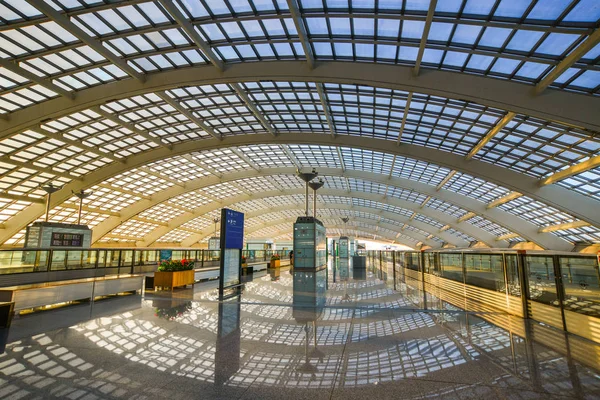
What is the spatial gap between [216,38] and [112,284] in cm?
1555

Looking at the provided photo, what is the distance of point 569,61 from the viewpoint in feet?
50.6

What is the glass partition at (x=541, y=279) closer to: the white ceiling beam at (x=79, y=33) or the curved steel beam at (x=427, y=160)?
the white ceiling beam at (x=79, y=33)

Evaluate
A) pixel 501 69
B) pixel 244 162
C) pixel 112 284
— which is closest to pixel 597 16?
pixel 501 69

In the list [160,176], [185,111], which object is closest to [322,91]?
[185,111]

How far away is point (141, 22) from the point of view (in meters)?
17.8

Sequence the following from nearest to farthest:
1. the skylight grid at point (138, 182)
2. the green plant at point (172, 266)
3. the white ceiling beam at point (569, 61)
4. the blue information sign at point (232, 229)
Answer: the blue information sign at point (232, 229) < the green plant at point (172, 266) < the white ceiling beam at point (569, 61) < the skylight grid at point (138, 182)

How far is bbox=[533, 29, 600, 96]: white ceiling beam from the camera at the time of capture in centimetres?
1405

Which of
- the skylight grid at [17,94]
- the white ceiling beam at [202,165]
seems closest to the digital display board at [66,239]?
the skylight grid at [17,94]

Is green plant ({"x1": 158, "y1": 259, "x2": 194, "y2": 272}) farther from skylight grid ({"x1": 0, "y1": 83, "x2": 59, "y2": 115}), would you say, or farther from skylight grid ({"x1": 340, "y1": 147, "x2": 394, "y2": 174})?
skylight grid ({"x1": 340, "y1": 147, "x2": 394, "y2": 174})

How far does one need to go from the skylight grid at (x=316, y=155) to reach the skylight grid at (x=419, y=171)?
774cm

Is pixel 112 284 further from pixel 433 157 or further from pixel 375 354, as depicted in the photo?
pixel 433 157

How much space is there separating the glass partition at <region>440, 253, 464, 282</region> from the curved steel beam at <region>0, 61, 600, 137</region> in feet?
37.0

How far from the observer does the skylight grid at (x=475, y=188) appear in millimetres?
36375

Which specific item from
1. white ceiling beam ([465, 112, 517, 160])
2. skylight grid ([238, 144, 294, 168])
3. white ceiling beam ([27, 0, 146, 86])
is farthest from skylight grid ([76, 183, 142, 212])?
white ceiling beam ([465, 112, 517, 160])
